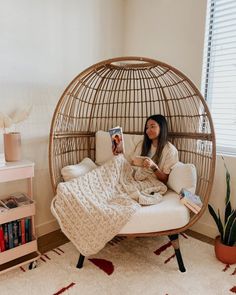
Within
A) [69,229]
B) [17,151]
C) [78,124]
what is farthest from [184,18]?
[69,229]

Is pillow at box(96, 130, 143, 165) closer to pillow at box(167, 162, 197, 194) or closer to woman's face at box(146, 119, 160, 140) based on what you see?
woman's face at box(146, 119, 160, 140)

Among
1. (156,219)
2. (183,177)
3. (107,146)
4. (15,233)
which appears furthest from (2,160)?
(183,177)

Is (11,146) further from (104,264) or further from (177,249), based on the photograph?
(177,249)

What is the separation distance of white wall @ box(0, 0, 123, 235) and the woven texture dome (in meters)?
0.18

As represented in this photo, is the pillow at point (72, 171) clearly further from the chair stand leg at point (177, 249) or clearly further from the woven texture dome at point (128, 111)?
the chair stand leg at point (177, 249)

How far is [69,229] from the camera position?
1.55 meters

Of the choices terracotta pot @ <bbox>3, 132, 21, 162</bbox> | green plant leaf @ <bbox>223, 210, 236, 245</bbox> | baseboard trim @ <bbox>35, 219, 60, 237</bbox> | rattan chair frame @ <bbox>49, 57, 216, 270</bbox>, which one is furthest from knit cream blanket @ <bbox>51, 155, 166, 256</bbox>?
baseboard trim @ <bbox>35, 219, 60, 237</bbox>

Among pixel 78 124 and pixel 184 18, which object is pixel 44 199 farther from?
pixel 184 18

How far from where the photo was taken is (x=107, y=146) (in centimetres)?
212

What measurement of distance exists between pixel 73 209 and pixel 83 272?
0.44 meters

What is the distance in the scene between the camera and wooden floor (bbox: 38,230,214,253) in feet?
6.21

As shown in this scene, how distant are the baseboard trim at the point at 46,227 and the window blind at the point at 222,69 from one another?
62.2 inches

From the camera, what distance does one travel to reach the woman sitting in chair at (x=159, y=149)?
1849 millimetres

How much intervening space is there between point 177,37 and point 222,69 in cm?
50
